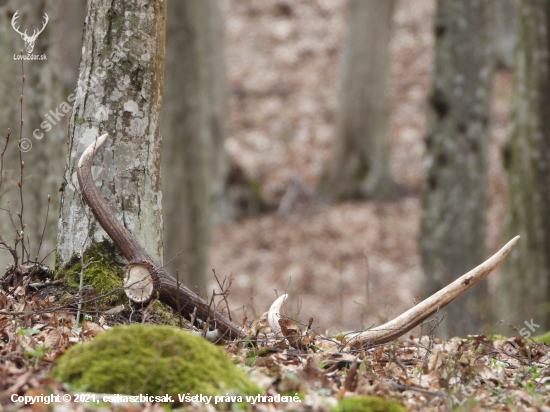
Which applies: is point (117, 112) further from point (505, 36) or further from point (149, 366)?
point (505, 36)

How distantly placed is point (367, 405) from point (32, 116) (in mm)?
5568

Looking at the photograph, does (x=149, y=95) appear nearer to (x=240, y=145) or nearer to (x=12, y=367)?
(x=12, y=367)

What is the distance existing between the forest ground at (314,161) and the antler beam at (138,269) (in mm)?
4674

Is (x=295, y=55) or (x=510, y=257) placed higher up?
(x=295, y=55)

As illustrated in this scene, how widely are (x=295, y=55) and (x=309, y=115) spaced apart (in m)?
3.50

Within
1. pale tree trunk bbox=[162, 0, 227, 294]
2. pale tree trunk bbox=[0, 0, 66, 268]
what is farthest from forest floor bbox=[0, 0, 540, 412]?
pale tree trunk bbox=[0, 0, 66, 268]

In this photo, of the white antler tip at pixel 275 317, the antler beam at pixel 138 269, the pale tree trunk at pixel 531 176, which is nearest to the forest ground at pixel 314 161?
the pale tree trunk at pixel 531 176

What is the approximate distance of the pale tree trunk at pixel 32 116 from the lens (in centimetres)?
668

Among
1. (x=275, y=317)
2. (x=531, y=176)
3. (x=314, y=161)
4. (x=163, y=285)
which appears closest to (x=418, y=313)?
(x=275, y=317)

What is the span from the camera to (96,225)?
4.14m

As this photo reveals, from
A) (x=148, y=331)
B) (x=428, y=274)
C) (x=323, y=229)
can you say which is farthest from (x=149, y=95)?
(x=323, y=229)

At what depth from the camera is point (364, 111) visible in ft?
50.4

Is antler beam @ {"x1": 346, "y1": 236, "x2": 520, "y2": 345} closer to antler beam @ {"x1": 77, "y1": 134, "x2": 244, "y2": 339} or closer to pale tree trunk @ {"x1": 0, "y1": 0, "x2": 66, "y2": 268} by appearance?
antler beam @ {"x1": 77, "y1": 134, "x2": 244, "y2": 339}

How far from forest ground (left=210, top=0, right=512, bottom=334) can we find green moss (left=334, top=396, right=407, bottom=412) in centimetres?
576
